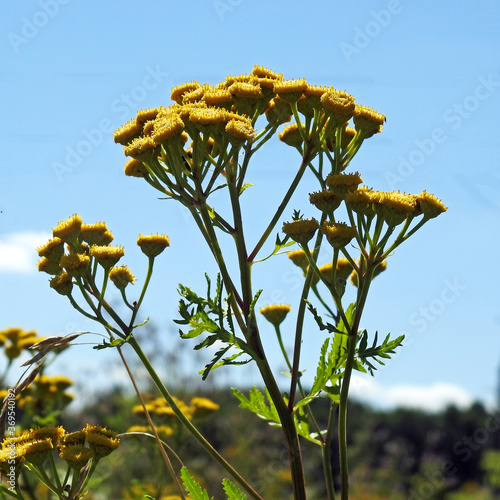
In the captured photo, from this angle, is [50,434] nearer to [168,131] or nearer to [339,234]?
[168,131]

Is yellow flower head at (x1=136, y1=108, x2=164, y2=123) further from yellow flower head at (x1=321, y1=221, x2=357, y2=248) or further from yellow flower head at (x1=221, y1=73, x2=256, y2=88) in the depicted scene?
yellow flower head at (x1=321, y1=221, x2=357, y2=248)

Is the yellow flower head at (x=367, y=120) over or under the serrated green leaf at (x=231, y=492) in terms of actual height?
over

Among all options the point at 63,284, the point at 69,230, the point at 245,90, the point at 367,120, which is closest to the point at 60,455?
the point at 63,284

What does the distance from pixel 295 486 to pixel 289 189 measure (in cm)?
129

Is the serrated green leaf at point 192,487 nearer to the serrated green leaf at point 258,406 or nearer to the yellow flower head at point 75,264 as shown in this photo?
the serrated green leaf at point 258,406

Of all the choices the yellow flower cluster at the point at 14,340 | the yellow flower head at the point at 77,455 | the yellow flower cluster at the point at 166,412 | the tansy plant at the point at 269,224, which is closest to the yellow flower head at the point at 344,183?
the tansy plant at the point at 269,224

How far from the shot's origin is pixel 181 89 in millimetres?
3512

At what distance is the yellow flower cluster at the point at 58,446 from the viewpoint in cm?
303

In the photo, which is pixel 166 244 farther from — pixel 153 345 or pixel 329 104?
pixel 153 345

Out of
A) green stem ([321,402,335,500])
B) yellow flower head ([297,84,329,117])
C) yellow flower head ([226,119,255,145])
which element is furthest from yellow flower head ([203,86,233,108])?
green stem ([321,402,335,500])

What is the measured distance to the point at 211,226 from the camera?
2932mm

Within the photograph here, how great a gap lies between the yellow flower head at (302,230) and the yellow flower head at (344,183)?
17 cm

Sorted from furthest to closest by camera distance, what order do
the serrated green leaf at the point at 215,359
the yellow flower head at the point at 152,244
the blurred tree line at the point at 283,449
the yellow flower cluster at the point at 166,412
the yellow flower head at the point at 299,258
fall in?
1. the blurred tree line at the point at 283,449
2. the yellow flower cluster at the point at 166,412
3. the yellow flower head at the point at 299,258
4. the yellow flower head at the point at 152,244
5. the serrated green leaf at the point at 215,359

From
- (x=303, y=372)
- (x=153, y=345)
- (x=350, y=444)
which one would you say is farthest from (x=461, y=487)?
(x=303, y=372)
